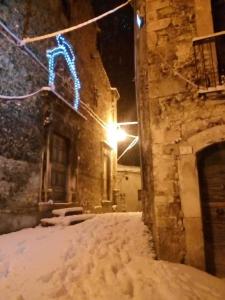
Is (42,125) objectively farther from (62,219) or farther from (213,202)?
(213,202)

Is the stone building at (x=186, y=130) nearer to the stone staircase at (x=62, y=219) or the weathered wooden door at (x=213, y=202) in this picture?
the weathered wooden door at (x=213, y=202)

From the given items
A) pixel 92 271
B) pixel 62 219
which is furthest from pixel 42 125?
pixel 92 271

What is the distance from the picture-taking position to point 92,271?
335cm

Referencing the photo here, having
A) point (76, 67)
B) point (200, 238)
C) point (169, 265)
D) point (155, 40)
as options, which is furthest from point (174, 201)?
point (76, 67)

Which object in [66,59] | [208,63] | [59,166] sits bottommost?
[59,166]

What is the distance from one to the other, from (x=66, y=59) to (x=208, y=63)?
4.87 metres

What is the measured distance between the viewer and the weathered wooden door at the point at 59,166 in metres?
7.18

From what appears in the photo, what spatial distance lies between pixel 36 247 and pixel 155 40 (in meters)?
4.24

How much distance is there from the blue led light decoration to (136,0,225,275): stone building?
9.91 ft

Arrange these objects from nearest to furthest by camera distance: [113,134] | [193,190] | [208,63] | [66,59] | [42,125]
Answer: [193,190], [208,63], [42,125], [66,59], [113,134]

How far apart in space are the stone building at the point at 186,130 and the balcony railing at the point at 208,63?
0.6 inches

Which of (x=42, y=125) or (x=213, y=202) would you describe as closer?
(x=213, y=202)

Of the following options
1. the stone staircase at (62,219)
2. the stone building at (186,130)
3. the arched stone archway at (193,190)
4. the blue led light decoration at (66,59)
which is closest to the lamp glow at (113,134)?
the blue led light decoration at (66,59)

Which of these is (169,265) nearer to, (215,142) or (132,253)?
(132,253)
